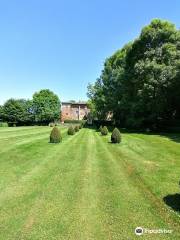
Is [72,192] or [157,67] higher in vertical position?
[157,67]

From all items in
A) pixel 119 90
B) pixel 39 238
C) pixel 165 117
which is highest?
pixel 119 90

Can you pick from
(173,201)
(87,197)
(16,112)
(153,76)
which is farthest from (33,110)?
(173,201)

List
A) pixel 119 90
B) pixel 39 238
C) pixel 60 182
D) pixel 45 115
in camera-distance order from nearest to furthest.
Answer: pixel 39 238
pixel 60 182
pixel 119 90
pixel 45 115

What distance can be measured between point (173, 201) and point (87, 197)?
3218 millimetres

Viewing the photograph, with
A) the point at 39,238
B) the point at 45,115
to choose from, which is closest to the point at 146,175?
the point at 39,238

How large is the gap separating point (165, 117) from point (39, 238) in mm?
45324

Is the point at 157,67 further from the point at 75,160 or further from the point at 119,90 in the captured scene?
the point at 75,160

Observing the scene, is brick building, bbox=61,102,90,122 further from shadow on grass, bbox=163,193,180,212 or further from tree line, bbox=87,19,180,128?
shadow on grass, bbox=163,193,180,212

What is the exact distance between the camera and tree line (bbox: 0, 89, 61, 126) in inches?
3681

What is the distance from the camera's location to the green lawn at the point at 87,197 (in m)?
8.19

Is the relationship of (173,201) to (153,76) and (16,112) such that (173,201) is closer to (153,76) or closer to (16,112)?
(153,76)

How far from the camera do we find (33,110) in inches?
3915

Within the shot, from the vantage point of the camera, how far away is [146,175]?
14.2 meters

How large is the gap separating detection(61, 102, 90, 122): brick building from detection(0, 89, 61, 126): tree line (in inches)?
778
